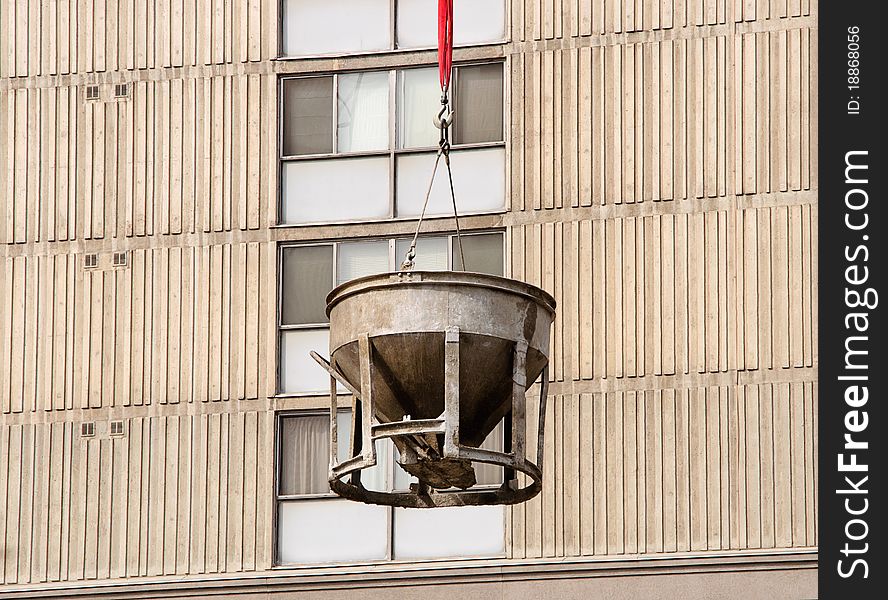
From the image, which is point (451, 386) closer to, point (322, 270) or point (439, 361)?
point (439, 361)

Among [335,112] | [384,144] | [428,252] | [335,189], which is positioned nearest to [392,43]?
[335,112]

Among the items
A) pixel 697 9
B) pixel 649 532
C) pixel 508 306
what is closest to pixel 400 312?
pixel 508 306

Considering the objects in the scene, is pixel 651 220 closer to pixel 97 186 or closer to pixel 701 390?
pixel 701 390

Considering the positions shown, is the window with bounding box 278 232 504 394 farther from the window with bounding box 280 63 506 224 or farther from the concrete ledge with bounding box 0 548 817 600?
the concrete ledge with bounding box 0 548 817 600

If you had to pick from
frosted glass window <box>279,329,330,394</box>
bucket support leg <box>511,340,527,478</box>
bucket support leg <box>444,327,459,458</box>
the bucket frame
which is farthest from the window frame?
bucket support leg <box>444,327,459,458</box>

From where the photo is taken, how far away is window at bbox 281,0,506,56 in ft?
96.7

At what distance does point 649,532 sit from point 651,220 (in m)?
4.24

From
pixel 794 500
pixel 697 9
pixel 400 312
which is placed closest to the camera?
pixel 400 312

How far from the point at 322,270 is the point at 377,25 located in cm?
364

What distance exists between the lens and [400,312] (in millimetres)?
17438

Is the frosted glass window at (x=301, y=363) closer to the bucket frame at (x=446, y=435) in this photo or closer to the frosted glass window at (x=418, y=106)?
the frosted glass window at (x=418, y=106)

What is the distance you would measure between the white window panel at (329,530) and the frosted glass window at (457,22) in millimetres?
6632

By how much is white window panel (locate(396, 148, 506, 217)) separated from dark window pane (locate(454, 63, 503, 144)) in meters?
0.26

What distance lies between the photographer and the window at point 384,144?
2916 centimetres
